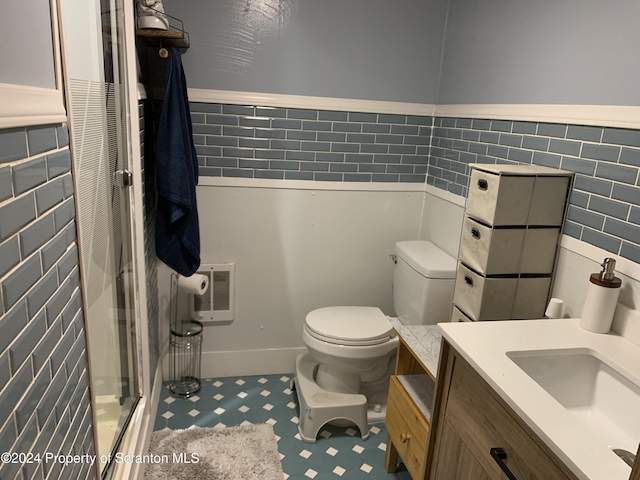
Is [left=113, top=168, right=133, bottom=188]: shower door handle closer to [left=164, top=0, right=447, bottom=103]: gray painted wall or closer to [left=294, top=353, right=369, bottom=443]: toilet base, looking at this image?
[left=164, top=0, right=447, bottom=103]: gray painted wall

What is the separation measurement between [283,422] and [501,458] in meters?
1.34

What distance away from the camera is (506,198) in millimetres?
1564

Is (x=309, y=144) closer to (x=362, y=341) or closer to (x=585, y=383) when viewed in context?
(x=362, y=341)

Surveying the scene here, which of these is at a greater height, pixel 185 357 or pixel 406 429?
pixel 406 429

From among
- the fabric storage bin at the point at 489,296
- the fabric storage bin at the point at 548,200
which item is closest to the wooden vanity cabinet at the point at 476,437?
the fabric storage bin at the point at 489,296

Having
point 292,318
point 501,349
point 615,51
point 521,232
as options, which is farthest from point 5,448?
point 292,318

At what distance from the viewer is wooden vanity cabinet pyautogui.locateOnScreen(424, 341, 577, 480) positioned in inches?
41.4

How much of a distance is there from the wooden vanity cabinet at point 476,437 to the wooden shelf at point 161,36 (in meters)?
1.59

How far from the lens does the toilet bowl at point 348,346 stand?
217cm

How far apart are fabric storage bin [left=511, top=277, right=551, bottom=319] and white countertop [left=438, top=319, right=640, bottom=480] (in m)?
0.20

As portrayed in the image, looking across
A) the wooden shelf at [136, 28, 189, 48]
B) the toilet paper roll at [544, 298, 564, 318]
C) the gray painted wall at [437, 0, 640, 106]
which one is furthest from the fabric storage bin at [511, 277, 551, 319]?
the wooden shelf at [136, 28, 189, 48]

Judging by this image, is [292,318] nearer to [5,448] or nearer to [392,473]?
[392,473]

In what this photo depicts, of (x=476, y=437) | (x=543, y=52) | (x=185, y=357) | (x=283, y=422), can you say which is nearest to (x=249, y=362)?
(x=185, y=357)

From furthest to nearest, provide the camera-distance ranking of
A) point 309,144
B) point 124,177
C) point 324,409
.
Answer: point 309,144, point 324,409, point 124,177
